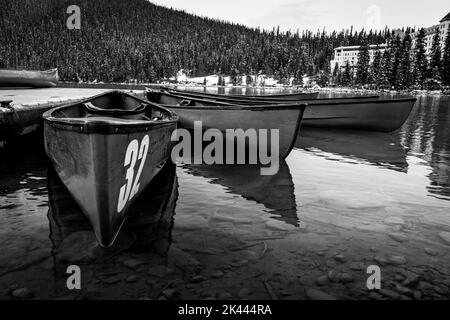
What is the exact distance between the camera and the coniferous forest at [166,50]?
11789 cm

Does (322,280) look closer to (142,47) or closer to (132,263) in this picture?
(132,263)

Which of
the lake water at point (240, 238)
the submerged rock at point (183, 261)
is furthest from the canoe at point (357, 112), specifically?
the submerged rock at point (183, 261)

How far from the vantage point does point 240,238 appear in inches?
171

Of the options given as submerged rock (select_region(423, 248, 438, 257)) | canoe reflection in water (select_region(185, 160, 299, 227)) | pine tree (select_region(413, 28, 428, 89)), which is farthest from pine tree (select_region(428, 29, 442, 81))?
submerged rock (select_region(423, 248, 438, 257))

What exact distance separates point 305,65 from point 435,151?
136370 millimetres

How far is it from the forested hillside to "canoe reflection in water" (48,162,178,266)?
435ft

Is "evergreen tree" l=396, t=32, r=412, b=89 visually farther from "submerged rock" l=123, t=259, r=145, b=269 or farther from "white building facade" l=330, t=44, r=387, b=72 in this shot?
"submerged rock" l=123, t=259, r=145, b=269

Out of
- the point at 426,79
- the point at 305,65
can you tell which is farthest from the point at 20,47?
the point at 426,79

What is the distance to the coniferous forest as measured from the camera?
117888 millimetres

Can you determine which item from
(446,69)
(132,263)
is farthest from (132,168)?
(446,69)

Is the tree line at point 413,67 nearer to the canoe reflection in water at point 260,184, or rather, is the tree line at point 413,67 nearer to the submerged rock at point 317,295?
the canoe reflection in water at point 260,184

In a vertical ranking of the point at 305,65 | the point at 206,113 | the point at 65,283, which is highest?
the point at 305,65

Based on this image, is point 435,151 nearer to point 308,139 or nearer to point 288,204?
point 308,139

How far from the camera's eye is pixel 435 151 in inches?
445
